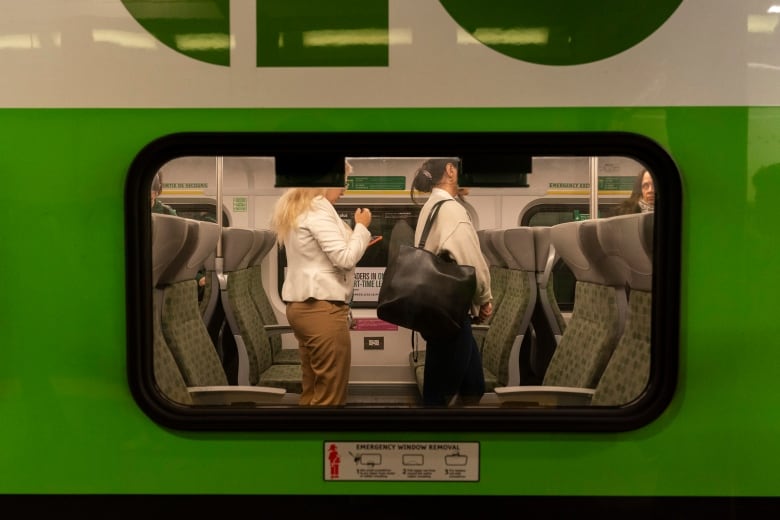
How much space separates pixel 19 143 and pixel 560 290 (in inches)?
162

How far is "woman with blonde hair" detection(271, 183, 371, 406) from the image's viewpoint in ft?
9.02

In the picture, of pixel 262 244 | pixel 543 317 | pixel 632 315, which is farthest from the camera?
pixel 262 244

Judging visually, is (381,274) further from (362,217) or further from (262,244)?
(362,217)

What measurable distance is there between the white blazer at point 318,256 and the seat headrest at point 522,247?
2061 millimetres

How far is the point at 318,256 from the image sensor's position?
9.22ft

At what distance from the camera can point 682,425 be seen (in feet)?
4.72

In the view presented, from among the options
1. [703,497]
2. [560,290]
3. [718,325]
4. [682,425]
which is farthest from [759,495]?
[560,290]

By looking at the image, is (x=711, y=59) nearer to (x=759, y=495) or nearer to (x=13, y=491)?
(x=759, y=495)

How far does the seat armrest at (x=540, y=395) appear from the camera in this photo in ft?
6.22

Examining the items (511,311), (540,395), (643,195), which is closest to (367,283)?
(511,311)

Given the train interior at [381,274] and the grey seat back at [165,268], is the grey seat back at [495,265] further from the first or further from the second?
the grey seat back at [165,268]

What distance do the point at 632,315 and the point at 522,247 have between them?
8.29 ft

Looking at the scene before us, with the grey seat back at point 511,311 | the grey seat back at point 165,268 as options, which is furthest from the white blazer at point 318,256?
the grey seat back at point 511,311

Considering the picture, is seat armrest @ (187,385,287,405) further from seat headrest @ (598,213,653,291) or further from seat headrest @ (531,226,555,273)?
seat headrest @ (531,226,555,273)
